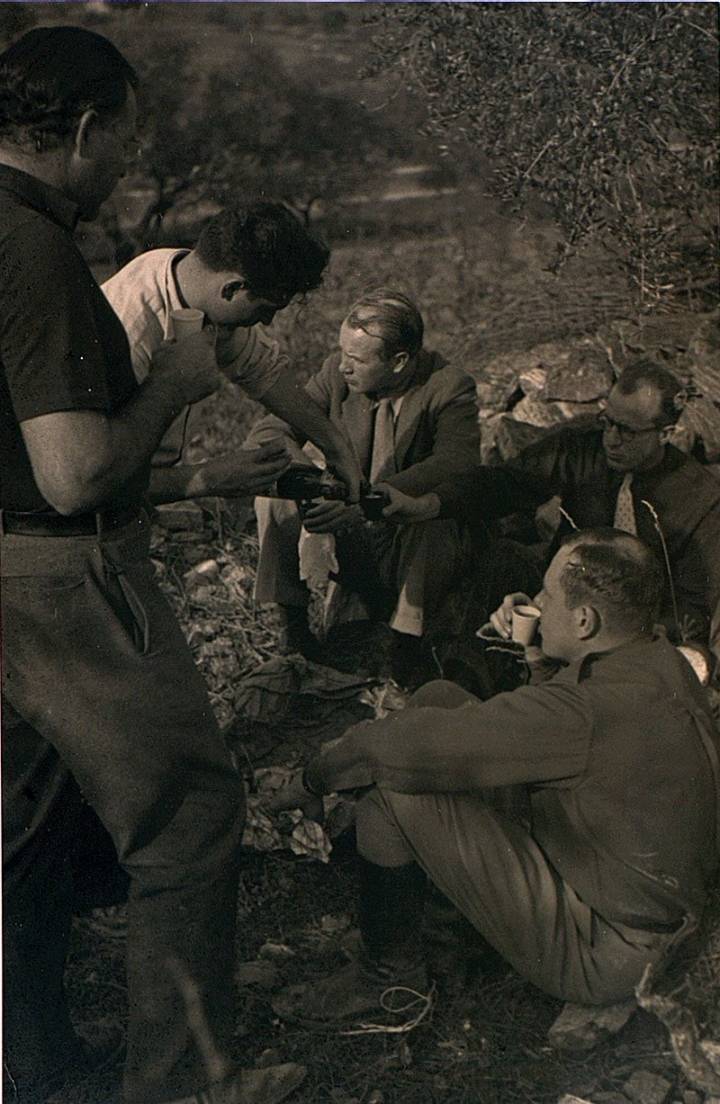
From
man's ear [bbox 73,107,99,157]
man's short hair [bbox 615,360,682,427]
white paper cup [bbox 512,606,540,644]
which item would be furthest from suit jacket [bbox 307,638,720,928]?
man's ear [bbox 73,107,99,157]

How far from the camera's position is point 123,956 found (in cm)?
302

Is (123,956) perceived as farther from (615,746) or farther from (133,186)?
(133,186)

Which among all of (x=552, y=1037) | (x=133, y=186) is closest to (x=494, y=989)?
(x=552, y=1037)

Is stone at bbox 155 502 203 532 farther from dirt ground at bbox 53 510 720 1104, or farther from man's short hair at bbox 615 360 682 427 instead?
man's short hair at bbox 615 360 682 427

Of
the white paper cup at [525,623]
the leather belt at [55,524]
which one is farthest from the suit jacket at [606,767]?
the leather belt at [55,524]

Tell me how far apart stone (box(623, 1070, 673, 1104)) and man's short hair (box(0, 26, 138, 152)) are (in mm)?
2413

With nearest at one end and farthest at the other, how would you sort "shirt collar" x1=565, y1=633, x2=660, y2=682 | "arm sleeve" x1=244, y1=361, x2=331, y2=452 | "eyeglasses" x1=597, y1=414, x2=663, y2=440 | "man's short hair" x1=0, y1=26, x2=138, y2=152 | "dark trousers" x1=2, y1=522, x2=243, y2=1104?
"man's short hair" x1=0, y1=26, x2=138, y2=152, "dark trousers" x1=2, y1=522, x2=243, y2=1104, "shirt collar" x1=565, y1=633, x2=660, y2=682, "arm sleeve" x1=244, y1=361, x2=331, y2=452, "eyeglasses" x1=597, y1=414, x2=663, y2=440

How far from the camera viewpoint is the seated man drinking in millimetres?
2920

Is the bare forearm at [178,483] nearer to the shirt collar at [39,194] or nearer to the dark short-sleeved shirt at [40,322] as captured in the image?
the dark short-sleeved shirt at [40,322]

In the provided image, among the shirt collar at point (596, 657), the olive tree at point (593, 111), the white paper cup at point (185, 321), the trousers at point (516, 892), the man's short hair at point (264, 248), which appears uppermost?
the olive tree at point (593, 111)

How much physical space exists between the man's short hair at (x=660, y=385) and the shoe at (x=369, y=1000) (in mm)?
1424

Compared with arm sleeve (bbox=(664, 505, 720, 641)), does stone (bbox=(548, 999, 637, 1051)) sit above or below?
below

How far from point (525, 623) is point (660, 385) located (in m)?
0.68

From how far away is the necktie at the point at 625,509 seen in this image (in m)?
3.12
